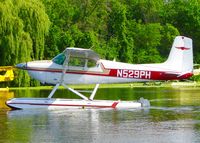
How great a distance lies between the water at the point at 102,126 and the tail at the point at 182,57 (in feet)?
6.32

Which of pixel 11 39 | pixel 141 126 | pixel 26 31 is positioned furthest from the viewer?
pixel 26 31

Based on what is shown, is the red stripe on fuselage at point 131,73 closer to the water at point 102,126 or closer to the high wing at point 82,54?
the high wing at point 82,54

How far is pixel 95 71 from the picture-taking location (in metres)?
20.9

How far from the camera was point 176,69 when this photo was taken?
21.2m

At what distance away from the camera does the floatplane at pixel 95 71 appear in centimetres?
2053

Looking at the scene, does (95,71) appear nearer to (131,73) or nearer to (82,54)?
(82,54)

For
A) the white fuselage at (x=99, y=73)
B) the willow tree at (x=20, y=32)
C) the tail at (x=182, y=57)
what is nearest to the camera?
the white fuselage at (x=99, y=73)

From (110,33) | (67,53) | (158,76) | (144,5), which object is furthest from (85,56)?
(144,5)

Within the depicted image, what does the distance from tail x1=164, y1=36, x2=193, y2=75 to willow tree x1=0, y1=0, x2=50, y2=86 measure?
60.7ft

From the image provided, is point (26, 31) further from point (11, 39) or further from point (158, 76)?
point (158, 76)

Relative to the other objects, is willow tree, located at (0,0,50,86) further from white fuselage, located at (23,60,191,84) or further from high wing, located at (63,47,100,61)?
high wing, located at (63,47,100,61)

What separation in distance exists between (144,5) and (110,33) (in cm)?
1305

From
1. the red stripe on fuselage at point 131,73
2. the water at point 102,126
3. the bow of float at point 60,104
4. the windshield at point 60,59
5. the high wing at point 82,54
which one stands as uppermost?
the high wing at point 82,54

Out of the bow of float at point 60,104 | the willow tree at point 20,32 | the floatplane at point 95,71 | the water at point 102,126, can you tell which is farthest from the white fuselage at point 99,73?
the willow tree at point 20,32
